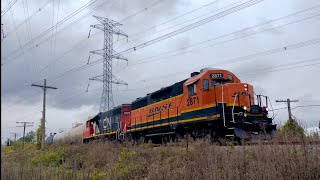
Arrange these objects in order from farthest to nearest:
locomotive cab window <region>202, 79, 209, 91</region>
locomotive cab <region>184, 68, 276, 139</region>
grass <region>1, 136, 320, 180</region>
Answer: locomotive cab window <region>202, 79, 209, 91</region>, locomotive cab <region>184, 68, 276, 139</region>, grass <region>1, 136, 320, 180</region>

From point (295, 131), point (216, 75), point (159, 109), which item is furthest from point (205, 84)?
point (295, 131)

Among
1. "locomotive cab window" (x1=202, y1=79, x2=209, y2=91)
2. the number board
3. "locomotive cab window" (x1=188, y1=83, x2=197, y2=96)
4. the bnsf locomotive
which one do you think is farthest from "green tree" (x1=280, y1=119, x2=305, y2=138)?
the number board

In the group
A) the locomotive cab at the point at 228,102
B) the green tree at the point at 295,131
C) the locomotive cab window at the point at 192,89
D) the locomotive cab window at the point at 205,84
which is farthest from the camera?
the locomotive cab window at the point at 192,89

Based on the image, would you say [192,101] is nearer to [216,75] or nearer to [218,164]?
[216,75]

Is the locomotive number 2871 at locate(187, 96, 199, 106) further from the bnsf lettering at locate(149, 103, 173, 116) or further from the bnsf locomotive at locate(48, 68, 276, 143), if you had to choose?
the bnsf lettering at locate(149, 103, 173, 116)

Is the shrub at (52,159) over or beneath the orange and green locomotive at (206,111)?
beneath

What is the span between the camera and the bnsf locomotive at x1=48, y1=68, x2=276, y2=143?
13.8 metres

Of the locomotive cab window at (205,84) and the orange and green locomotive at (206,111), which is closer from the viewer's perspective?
the orange and green locomotive at (206,111)

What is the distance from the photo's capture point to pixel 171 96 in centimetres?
1803

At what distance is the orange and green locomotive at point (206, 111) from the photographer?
45.3ft

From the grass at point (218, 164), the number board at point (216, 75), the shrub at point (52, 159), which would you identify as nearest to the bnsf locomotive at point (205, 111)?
the number board at point (216, 75)

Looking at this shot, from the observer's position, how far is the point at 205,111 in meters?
14.8

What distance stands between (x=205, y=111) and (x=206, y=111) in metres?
0.07

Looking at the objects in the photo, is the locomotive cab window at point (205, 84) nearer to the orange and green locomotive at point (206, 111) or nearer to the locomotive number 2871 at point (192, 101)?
the orange and green locomotive at point (206, 111)
